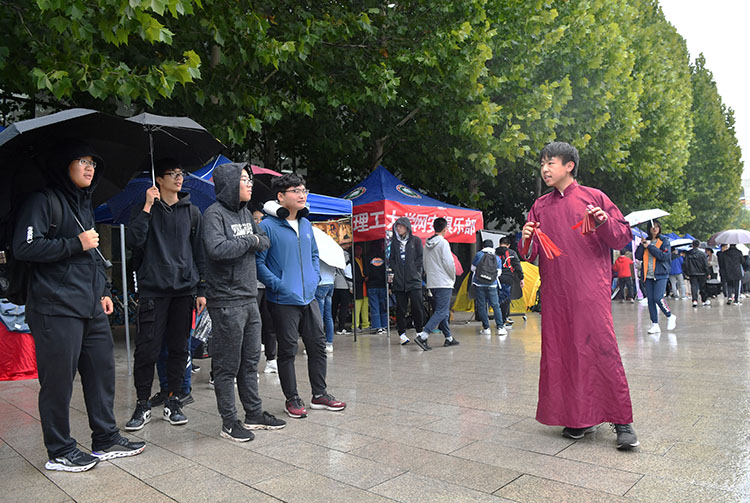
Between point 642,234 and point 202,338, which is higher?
point 642,234

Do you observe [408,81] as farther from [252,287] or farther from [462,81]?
[252,287]

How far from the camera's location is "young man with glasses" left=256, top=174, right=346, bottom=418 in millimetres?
4867

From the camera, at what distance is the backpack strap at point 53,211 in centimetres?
362

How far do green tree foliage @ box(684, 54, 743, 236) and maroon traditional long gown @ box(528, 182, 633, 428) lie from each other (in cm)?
3448

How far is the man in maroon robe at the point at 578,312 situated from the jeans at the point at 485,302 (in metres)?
6.92

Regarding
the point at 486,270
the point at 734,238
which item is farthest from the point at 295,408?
the point at 734,238

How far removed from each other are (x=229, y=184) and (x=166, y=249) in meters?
0.74

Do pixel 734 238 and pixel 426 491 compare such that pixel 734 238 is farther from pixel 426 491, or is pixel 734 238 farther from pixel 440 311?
pixel 426 491

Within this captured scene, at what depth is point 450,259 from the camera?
983 centimetres

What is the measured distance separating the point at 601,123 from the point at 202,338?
1357 cm

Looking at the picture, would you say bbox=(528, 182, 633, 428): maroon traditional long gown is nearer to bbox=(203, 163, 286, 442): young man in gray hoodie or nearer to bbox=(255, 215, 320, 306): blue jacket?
bbox=(255, 215, 320, 306): blue jacket

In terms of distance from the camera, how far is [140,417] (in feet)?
15.3

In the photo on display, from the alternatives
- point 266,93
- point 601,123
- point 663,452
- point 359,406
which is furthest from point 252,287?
point 601,123

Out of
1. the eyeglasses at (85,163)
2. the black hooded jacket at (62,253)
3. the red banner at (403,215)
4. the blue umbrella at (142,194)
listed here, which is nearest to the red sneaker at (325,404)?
the black hooded jacket at (62,253)
